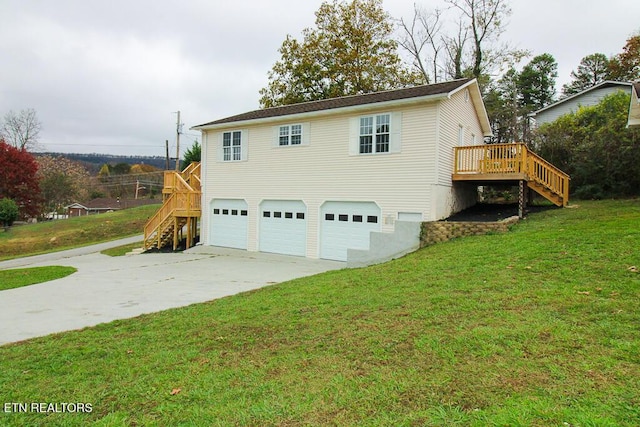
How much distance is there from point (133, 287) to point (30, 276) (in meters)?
4.94

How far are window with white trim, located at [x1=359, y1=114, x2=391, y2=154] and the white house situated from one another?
0.04 meters

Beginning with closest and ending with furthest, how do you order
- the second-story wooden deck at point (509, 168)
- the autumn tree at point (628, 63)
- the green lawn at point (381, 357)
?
the green lawn at point (381, 357) → the second-story wooden deck at point (509, 168) → the autumn tree at point (628, 63)

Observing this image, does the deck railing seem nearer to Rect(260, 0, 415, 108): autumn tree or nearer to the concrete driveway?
the concrete driveway

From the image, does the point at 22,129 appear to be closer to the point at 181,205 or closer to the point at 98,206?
the point at 98,206

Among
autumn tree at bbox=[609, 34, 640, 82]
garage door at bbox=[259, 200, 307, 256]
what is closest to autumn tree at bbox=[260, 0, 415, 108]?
garage door at bbox=[259, 200, 307, 256]

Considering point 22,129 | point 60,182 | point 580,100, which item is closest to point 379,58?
point 580,100

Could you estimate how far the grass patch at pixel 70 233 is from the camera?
83.6 ft

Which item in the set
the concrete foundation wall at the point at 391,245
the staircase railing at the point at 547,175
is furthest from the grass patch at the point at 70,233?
the staircase railing at the point at 547,175

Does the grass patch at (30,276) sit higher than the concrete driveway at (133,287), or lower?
lower

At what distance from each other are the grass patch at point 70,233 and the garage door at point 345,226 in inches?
715

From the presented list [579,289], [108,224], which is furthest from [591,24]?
[108,224]

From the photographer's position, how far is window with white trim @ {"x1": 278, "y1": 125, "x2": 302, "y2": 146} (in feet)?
51.9

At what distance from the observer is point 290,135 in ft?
52.7

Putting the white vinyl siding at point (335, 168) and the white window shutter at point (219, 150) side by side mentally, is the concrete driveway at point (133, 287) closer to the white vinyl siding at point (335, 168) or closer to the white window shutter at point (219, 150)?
the white vinyl siding at point (335, 168)
